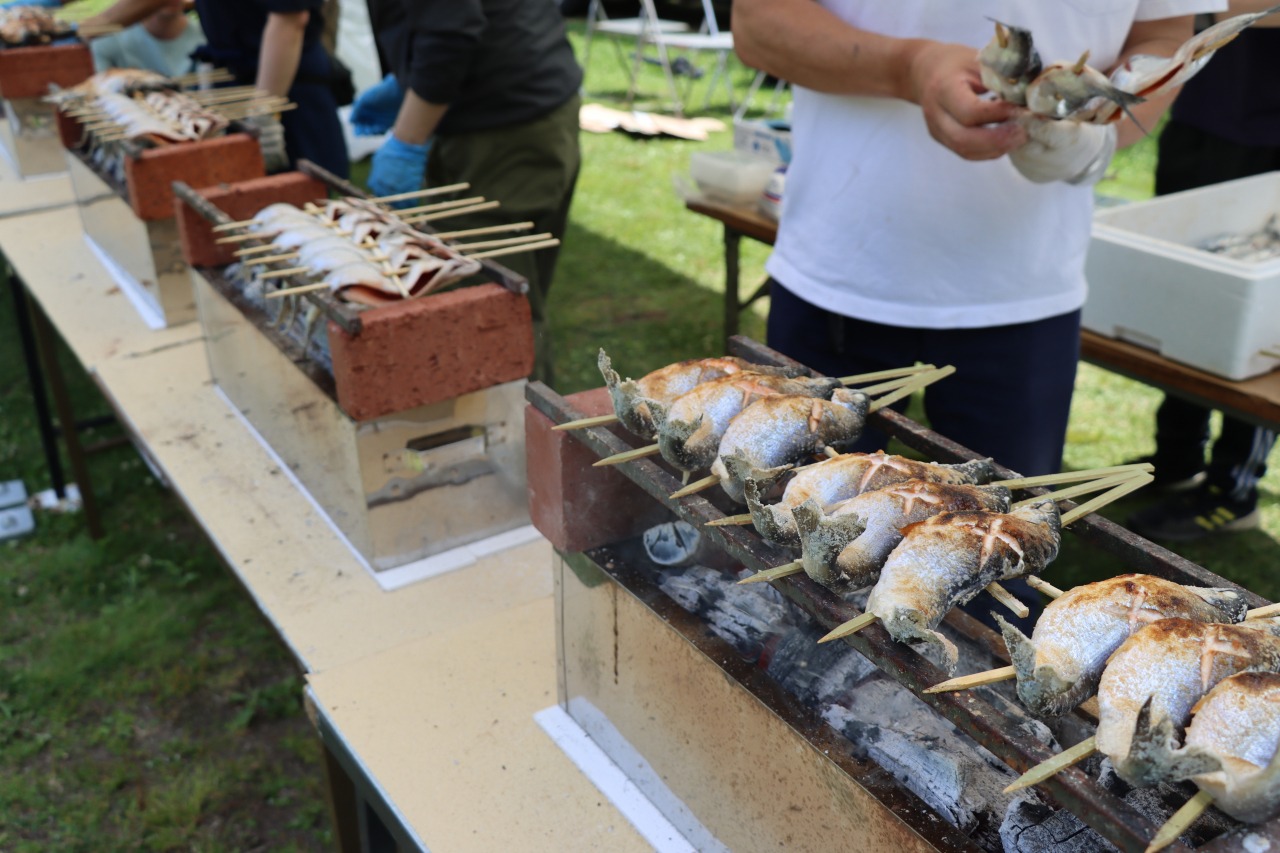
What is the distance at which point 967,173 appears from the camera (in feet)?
7.29

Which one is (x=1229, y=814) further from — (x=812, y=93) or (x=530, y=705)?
(x=812, y=93)

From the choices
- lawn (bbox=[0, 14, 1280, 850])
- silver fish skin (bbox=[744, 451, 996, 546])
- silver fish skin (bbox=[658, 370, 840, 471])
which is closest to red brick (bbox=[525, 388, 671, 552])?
silver fish skin (bbox=[658, 370, 840, 471])

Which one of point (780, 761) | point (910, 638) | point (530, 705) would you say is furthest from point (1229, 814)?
point (530, 705)

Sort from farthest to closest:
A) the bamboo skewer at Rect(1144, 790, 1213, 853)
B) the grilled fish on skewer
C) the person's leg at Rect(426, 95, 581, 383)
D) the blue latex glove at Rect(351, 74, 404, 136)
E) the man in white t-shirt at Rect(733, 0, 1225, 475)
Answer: the blue latex glove at Rect(351, 74, 404, 136) → the person's leg at Rect(426, 95, 581, 383) → the man in white t-shirt at Rect(733, 0, 1225, 475) → the grilled fish on skewer → the bamboo skewer at Rect(1144, 790, 1213, 853)

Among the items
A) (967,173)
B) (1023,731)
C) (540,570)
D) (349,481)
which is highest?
(967,173)

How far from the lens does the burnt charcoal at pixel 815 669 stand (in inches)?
61.1

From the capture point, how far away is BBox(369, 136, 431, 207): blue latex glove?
4113mm

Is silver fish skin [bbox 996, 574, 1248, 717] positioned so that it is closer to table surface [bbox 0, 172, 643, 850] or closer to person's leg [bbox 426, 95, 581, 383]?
table surface [bbox 0, 172, 643, 850]

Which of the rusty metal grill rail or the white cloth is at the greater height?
the white cloth

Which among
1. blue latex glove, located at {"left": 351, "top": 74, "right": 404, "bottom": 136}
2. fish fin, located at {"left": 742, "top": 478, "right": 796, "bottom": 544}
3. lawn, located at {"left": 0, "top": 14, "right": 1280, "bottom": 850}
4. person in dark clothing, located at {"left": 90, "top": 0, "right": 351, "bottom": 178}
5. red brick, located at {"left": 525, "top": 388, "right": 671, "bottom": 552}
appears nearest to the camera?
fish fin, located at {"left": 742, "top": 478, "right": 796, "bottom": 544}

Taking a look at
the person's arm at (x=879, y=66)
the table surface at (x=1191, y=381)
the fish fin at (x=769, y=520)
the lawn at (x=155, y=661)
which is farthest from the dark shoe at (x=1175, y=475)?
the fish fin at (x=769, y=520)

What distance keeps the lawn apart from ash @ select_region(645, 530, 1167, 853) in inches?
72.0

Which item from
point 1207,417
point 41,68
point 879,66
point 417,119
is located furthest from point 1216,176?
point 41,68

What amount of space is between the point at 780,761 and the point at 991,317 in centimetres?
119
